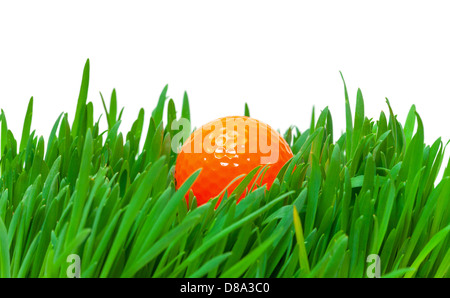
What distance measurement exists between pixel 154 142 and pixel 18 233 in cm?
29

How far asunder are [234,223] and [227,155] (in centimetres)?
30

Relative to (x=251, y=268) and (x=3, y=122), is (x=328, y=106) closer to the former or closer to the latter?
(x=251, y=268)

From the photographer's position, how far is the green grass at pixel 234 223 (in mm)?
692

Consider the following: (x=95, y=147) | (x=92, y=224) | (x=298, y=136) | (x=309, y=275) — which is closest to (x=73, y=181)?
(x=95, y=147)

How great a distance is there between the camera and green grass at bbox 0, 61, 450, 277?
2.27 feet

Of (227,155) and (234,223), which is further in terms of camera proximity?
(227,155)

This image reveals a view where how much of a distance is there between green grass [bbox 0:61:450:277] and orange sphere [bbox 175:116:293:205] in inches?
1.7

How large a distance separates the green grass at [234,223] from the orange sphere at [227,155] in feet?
0.14

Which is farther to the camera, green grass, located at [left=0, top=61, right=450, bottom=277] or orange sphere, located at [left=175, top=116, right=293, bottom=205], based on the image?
orange sphere, located at [left=175, top=116, right=293, bottom=205]

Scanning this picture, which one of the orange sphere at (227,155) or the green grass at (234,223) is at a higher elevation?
the orange sphere at (227,155)

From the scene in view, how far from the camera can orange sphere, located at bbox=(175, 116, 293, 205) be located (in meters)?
0.98

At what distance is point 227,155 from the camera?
990 millimetres

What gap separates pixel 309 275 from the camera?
0.70 meters

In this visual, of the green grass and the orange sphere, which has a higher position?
the orange sphere
